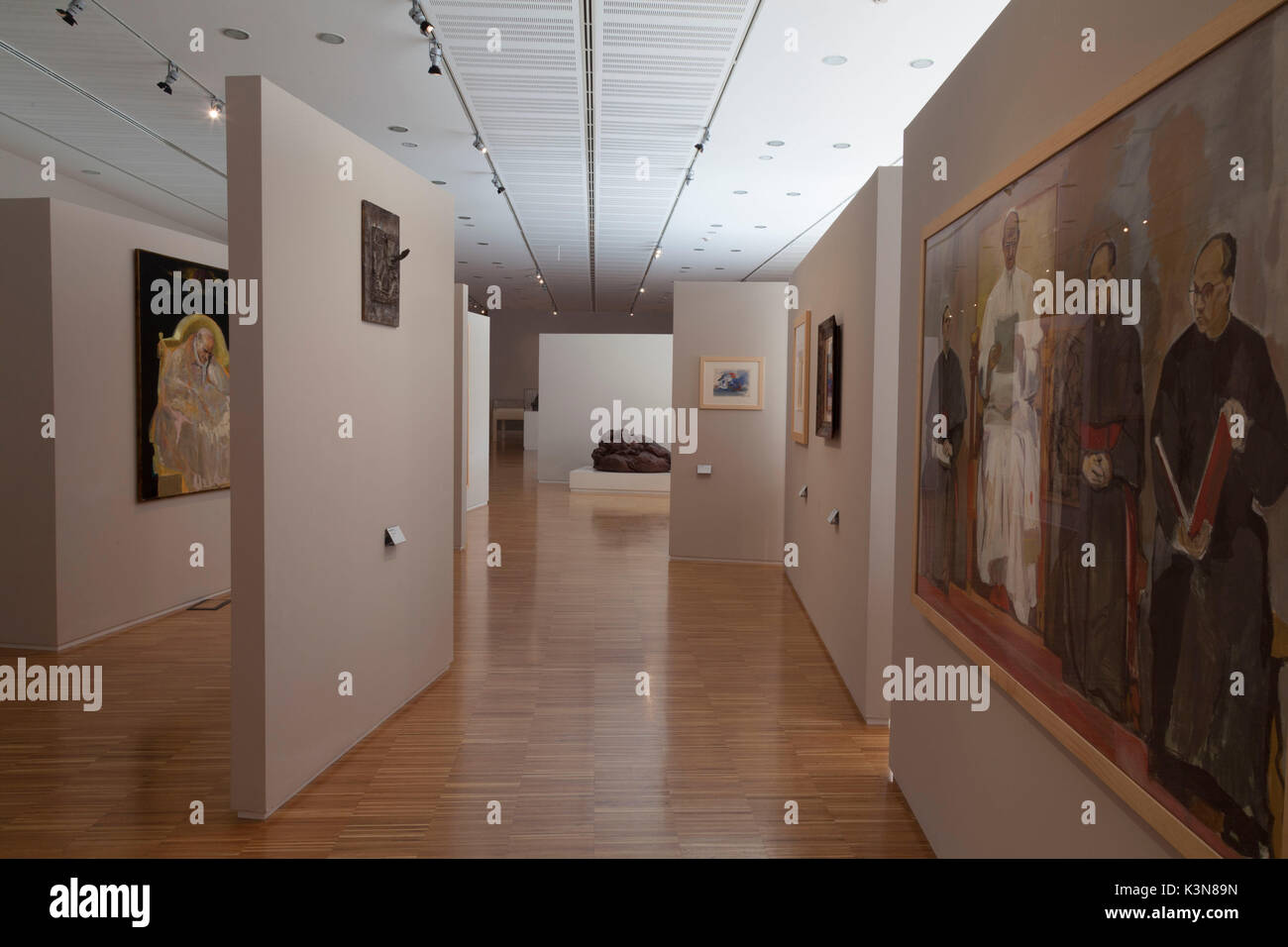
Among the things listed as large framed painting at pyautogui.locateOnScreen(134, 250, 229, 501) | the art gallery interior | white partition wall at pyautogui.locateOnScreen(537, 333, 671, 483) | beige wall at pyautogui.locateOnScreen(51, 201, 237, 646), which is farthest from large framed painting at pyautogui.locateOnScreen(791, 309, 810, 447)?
white partition wall at pyautogui.locateOnScreen(537, 333, 671, 483)

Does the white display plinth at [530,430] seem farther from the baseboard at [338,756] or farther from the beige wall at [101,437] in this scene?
the baseboard at [338,756]

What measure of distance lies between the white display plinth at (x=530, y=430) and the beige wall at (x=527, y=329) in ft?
23.0

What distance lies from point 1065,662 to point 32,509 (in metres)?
7.52

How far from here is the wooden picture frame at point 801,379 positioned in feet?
28.9

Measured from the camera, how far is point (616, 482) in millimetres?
18781

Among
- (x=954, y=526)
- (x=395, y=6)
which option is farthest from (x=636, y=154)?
(x=954, y=526)

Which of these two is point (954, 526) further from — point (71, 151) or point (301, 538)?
point (71, 151)

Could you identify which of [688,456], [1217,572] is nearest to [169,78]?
[688,456]

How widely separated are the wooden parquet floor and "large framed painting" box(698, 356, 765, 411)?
12.2 feet

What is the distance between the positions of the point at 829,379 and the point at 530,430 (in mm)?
22796

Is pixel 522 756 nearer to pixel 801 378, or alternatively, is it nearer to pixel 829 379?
pixel 829 379

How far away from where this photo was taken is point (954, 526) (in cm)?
363

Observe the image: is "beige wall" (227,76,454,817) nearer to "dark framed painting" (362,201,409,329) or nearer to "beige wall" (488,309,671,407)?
"dark framed painting" (362,201,409,329)

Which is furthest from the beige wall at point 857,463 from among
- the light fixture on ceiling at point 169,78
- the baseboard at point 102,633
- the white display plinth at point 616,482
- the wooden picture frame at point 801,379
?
the white display plinth at point 616,482
